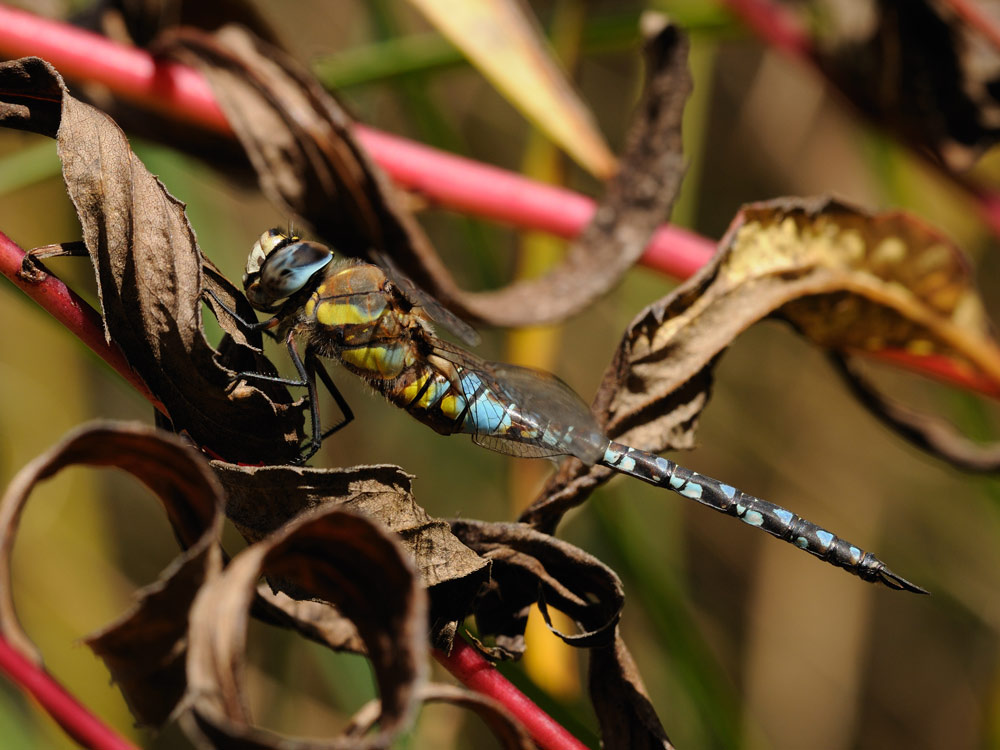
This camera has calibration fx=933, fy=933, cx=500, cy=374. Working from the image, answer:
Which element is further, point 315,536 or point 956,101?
point 956,101

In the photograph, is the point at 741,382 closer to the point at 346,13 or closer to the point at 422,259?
the point at 346,13

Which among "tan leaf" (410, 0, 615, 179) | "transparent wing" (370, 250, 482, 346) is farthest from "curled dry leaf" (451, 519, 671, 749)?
"tan leaf" (410, 0, 615, 179)

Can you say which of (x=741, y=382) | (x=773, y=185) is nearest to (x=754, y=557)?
(x=741, y=382)

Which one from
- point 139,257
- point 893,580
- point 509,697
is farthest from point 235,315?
point 893,580

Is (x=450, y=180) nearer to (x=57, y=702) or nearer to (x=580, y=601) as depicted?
(x=580, y=601)

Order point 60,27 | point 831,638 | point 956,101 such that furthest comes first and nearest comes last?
point 831,638, point 956,101, point 60,27

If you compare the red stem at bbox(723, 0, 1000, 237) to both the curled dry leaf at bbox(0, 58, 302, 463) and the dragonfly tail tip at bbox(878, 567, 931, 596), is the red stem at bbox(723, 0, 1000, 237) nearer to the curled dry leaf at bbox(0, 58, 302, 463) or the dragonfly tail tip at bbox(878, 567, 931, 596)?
the dragonfly tail tip at bbox(878, 567, 931, 596)
